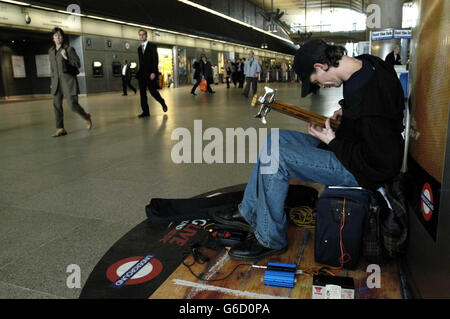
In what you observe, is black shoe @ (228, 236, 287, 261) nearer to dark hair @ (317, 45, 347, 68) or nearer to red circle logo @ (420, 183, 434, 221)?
red circle logo @ (420, 183, 434, 221)

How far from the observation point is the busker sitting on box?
1817mm

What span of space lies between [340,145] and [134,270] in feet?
4.46

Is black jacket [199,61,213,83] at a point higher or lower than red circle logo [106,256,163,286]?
higher

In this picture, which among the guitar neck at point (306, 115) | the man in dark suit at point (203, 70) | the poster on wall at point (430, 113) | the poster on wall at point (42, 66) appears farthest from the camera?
the poster on wall at point (42, 66)

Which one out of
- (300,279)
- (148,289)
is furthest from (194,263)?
(300,279)

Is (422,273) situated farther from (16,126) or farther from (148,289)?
(16,126)

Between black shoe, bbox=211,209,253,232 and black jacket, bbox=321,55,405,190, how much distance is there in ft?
2.87

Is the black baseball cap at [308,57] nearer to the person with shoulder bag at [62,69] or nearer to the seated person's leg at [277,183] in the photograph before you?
the seated person's leg at [277,183]

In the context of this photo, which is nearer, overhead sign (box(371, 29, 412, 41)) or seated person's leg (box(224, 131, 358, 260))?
seated person's leg (box(224, 131, 358, 260))

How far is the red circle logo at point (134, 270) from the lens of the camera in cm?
209

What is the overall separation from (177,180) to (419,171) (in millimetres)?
2570

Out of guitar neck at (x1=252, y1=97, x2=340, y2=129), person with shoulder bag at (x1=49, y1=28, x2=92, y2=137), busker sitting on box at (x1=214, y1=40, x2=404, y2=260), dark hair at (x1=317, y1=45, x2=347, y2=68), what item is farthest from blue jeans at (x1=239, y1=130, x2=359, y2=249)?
person with shoulder bag at (x1=49, y1=28, x2=92, y2=137)

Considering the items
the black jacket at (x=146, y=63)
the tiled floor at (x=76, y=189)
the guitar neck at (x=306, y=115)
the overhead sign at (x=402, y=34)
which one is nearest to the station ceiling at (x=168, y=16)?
the black jacket at (x=146, y=63)

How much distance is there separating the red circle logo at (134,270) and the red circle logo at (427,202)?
56.3 inches
